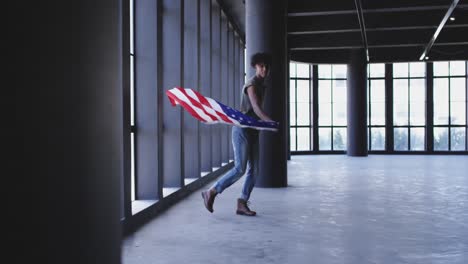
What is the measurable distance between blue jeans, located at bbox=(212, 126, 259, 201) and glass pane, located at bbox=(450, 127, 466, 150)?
18459 mm

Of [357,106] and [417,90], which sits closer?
[357,106]

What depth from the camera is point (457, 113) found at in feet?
69.5

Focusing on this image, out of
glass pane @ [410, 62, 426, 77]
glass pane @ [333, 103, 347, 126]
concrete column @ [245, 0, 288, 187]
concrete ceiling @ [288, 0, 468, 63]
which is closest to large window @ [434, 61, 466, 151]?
glass pane @ [410, 62, 426, 77]

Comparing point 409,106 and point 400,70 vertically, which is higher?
point 400,70

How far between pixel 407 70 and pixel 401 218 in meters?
18.1

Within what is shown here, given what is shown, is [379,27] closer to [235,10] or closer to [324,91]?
[235,10]

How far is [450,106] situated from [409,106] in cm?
175

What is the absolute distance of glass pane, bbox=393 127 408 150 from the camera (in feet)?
70.3

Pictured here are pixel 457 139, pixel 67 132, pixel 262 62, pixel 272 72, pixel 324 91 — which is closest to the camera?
pixel 67 132

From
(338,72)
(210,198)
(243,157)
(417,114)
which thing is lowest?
(210,198)

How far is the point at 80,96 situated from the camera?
1.24m

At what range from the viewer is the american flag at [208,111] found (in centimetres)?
491

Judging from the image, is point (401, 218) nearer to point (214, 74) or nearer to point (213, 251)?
point (213, 251)

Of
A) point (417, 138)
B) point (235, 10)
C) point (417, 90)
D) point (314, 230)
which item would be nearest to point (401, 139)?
point (417, 138)
